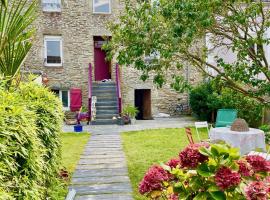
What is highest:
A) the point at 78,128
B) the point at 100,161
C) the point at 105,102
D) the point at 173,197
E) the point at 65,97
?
the point at 173,197

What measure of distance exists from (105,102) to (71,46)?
13.6 ft

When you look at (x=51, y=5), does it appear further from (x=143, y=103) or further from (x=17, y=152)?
(x=17, y=152)

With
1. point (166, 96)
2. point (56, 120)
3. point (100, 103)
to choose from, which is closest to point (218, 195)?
point (56, 120)

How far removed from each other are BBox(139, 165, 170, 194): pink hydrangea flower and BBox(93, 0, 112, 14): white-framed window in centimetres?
1803

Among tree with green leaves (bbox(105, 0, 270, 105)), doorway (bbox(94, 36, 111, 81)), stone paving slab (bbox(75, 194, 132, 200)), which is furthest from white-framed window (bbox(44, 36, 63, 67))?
stone paving slab (bbox(75, 194, 132, 200))

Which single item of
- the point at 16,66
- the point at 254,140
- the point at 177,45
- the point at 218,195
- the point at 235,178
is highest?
the point at 177,45

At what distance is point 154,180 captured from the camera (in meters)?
2.81

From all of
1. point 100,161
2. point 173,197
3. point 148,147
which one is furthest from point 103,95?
point 173,197

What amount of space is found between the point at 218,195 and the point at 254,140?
6675mm

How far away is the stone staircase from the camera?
17.1 metres

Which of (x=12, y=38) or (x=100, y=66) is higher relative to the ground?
(x=12, y=38)

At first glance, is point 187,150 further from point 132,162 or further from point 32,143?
point 132,162

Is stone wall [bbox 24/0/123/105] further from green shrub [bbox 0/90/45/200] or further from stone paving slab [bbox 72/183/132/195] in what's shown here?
green shrub [bbox 0/90/45/200]

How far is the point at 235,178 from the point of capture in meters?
2.28
